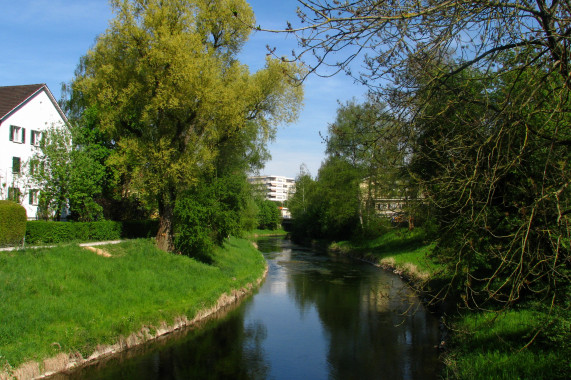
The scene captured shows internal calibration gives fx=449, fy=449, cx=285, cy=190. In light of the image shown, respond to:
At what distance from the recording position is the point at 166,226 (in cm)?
2205

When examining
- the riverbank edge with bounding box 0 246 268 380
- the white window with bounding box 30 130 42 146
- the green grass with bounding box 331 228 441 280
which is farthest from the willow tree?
the white window with bounding box 30 130 42 146

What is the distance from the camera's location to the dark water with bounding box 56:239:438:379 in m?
11.2

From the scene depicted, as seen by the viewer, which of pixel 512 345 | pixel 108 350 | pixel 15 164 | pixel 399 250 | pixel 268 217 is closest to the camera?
pixel 512 345

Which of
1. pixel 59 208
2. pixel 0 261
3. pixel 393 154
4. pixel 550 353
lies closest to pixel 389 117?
pixel 393 154

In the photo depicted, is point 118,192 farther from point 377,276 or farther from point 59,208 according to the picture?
point 377,276

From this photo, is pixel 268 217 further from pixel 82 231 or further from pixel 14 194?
pixel 82 231

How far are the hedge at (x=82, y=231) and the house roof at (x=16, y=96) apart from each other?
1177cm

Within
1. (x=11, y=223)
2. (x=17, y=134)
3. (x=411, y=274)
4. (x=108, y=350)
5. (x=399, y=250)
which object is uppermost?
(x=17, y=134)

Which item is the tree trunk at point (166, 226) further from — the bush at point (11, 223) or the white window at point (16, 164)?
the white window at point (16, 164)

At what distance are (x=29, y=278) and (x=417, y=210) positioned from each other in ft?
36.3

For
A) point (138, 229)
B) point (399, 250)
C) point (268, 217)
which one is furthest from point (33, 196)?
point (268, 217)

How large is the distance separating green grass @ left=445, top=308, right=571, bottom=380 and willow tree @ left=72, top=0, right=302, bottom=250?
13786 millimetres

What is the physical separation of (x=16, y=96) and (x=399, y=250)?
28892 millimetres

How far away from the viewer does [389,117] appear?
698cm
